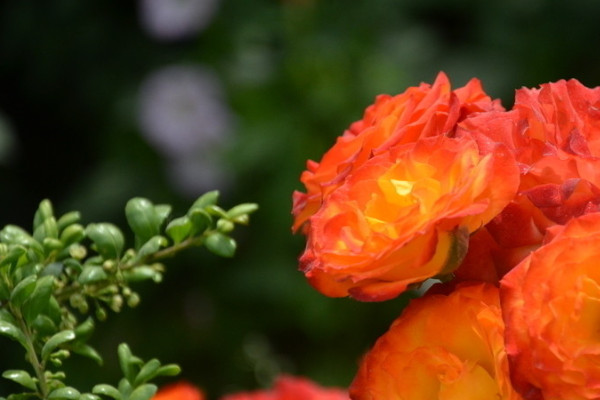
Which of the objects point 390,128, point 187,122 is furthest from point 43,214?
point 187,122

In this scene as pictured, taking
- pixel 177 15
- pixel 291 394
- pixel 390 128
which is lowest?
pixel 177 15

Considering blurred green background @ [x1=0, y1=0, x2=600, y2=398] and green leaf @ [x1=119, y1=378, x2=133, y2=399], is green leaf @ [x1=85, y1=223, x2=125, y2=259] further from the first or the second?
blurred green background @ [x1=0, y1=0, x2=600, y2=398]

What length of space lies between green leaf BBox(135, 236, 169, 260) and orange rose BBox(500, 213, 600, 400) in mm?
255

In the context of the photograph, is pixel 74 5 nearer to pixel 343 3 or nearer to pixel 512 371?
pixel 343 3

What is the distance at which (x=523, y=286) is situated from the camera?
60cm

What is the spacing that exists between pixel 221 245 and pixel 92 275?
0.09m

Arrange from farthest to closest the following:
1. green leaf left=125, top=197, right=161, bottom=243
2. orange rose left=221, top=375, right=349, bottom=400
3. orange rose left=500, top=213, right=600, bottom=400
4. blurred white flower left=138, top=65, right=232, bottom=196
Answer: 1. blurred white flower left=138, top=65, right=232, bottom=196
2. orange rose left=221, top=375, right=349, bottom=400
3. green leaf left=125, top=197, right=161, bottom=243
4. orange rose left=500, top=213, right=600, bottom=400

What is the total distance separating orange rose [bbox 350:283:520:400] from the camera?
2.08 feet

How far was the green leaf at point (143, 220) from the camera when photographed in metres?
0.80

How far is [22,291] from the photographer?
0.71m

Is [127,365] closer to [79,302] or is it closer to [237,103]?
[79,302]

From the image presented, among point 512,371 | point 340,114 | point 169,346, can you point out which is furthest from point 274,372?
point 169,346

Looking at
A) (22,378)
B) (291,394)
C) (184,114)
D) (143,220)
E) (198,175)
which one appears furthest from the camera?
(184,114)


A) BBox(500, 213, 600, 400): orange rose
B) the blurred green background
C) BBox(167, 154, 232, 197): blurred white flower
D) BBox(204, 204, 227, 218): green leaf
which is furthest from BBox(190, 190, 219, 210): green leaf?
BBox(167, 154, 232, 197): blurred white flower
